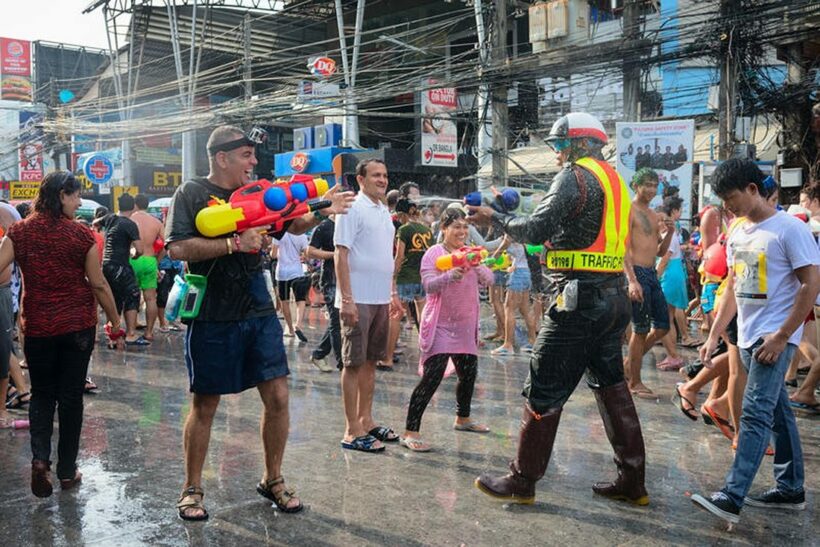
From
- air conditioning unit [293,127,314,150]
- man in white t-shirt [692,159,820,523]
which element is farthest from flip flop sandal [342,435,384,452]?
air conditioning unit [293,127,314,150]

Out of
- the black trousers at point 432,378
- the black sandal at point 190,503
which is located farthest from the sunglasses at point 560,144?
the black sandal at point 190,503

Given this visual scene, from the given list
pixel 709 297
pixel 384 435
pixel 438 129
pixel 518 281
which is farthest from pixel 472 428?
pixel 438 129

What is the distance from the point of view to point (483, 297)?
56.3 feet

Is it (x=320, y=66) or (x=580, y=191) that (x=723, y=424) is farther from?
(x=320, y=66)

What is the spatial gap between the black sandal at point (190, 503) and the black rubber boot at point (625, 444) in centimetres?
222

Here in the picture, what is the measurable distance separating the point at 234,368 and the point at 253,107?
2147 cm

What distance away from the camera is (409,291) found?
8828mm

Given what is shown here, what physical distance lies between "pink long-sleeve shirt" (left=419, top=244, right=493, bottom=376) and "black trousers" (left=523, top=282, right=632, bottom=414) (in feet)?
4.49

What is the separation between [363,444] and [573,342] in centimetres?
184

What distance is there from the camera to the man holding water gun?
406 cm

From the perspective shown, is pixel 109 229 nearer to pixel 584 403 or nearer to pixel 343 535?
pixel 584 403

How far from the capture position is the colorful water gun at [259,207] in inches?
157

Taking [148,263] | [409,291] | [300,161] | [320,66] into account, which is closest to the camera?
[409,291]

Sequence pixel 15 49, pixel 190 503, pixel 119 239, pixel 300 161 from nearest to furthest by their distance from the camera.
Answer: pixel 190 503
pixel 119 239
pixel 300 161
pixel 15 49
